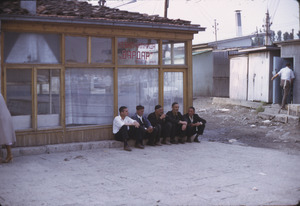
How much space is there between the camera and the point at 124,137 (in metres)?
10.5

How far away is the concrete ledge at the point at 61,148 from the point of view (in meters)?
9.52

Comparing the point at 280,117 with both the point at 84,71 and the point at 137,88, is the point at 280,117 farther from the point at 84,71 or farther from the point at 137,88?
the point at 84,71

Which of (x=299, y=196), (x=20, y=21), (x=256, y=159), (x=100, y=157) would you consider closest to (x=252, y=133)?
(x=256, y=159)

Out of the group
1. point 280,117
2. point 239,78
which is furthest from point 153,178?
point 239,78

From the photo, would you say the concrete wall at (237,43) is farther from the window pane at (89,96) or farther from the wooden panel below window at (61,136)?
the wooden panel below window at (61,136)

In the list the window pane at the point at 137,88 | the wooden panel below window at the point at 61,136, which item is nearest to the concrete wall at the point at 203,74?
the window pane at the point at 137,88

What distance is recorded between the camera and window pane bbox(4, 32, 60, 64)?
9.65m

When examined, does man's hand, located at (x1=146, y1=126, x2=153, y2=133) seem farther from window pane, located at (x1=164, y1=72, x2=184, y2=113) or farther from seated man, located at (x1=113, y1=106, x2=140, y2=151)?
window pane, located at (x1=164, y1=72, x2=184, y2=113)

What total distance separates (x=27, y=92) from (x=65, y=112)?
115cm

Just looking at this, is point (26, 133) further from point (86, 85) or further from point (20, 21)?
point (20, 21)

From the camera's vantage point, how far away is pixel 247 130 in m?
15.5

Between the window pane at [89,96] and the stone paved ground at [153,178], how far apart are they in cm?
103

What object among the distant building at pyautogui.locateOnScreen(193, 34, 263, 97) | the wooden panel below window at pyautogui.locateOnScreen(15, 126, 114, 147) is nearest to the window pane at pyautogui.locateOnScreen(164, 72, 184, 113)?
the wooden panel below window at pyautogui.locateOnScreen(15, 126, 114, 147)

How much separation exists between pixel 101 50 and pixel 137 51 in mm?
1224
